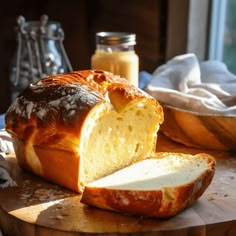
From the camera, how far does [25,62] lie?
181cm

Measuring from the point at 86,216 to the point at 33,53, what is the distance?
39.7 inches

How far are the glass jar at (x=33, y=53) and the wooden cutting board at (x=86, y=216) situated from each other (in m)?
0.80

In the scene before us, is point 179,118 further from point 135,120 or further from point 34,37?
point 34,37

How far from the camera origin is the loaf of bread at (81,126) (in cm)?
99

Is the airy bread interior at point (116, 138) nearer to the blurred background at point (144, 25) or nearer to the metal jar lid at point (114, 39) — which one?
the metal jar lid at point (114, 39)

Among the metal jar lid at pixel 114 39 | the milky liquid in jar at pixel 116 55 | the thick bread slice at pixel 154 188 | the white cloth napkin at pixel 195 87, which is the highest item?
the metal jar lid at pixel 114 39

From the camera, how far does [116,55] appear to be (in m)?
1.42

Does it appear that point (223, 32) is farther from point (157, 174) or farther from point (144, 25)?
point (157, 174)

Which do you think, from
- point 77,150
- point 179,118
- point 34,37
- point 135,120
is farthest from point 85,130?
point 34,37

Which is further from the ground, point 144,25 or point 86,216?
point 144,25

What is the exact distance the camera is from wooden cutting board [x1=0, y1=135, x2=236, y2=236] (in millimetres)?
845

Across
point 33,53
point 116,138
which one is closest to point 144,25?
point 33,53

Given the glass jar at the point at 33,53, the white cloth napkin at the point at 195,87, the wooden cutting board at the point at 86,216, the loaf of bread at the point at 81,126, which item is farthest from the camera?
the glass jar at the point at 33,53

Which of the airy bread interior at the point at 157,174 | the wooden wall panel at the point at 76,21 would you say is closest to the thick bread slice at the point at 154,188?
the airy bread interior at the point at 157,174
